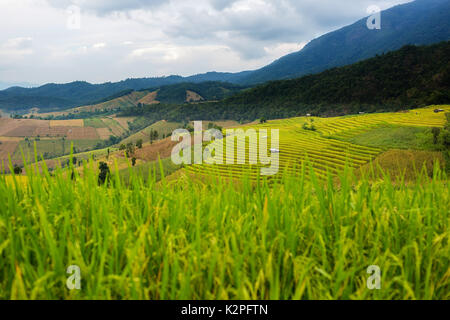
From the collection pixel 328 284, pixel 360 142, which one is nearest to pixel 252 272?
pixel 328 284

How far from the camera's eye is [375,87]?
120062 mm

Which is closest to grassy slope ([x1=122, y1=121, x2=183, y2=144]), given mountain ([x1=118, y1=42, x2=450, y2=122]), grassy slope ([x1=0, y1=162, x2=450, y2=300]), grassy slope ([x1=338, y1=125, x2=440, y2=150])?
mountain ([x1=118, y1=42, x2=450, y2=122])

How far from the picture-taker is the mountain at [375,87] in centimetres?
10544

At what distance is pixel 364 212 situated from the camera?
1.44 metres

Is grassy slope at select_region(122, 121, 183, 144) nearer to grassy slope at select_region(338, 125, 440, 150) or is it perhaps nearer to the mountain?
the mountain

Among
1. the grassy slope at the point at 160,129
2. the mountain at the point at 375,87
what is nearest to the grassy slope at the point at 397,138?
the mountain at the point at 375,87

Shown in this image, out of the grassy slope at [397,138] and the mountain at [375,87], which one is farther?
the mountain at [375,87]

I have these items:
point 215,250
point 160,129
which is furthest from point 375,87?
point 215,250

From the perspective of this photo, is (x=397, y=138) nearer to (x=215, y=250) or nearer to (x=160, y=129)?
(x=215, y=250)

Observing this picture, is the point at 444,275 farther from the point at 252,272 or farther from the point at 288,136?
the point at 288,136

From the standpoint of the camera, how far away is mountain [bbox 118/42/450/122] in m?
105

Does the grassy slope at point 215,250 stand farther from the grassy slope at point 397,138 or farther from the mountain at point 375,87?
the mountain at point 375,87
